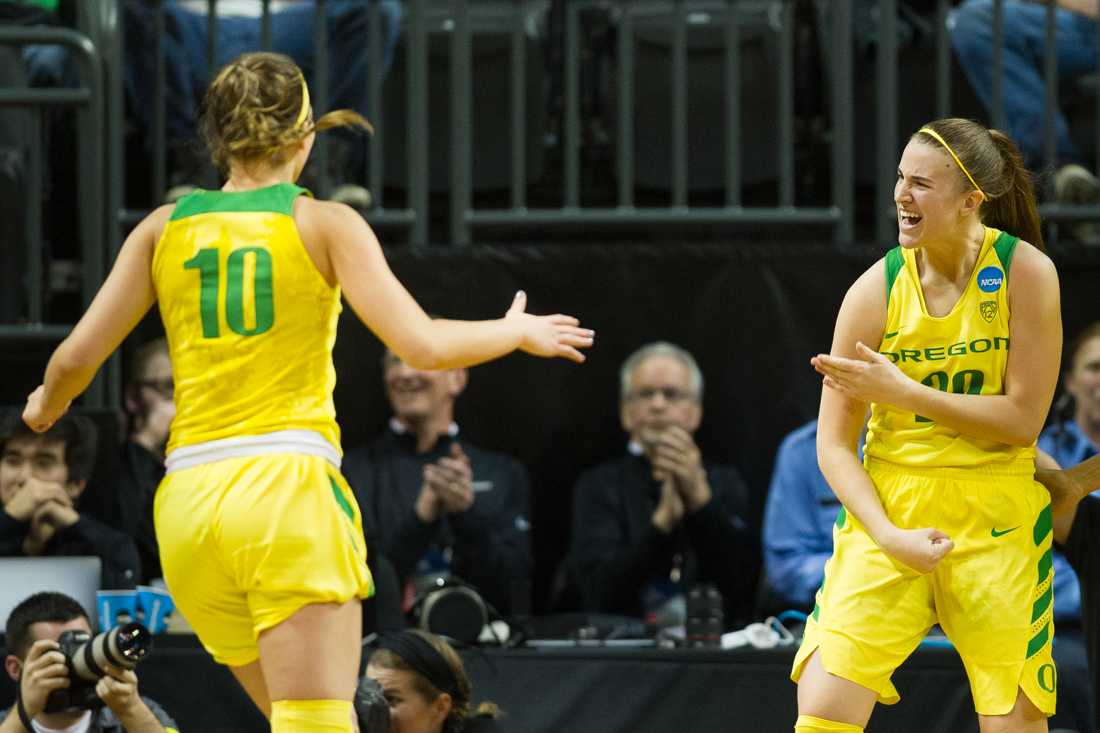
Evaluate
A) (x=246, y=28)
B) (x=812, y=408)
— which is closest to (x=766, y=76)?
(x=812, y=408)

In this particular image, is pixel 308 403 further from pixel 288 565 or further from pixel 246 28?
pixel 246 28

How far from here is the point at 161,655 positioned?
539 centimetres

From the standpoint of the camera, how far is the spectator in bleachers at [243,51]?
275 inches

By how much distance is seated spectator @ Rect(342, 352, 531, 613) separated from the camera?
20.5 feet

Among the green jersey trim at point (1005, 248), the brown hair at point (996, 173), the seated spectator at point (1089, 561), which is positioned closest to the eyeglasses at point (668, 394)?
the seated spectator at point (1089, 561)

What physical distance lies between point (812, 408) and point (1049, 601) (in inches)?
102

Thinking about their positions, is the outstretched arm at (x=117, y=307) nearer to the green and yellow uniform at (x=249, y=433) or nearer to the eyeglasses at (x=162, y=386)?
the green and yellow uniform at (x=249, y=433)

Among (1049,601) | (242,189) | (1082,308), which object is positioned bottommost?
(1049,601)

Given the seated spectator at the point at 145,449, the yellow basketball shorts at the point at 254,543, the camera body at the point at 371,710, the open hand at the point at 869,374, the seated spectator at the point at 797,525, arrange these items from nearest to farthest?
the yellow basketball shorts at the point at 254,543 < the open hand at the point at 869,374 < the camera body at the point at 371,710 < the seated spectator at the point at 797,525 < the seated spectator at the point at 145,449

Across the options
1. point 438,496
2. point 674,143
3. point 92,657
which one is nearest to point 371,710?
point 92,657

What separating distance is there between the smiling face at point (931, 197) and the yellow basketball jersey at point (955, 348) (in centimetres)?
12

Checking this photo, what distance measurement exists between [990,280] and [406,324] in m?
1.33

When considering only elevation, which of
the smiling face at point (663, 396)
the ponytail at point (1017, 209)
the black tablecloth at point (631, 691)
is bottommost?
the black tablecloth at point (631, 691)

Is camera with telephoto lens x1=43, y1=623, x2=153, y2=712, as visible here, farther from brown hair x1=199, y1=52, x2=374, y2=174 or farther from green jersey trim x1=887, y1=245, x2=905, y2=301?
green jersey trim x1=887, y1=245, x2=905, y2=301
